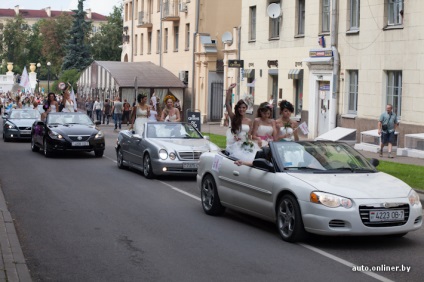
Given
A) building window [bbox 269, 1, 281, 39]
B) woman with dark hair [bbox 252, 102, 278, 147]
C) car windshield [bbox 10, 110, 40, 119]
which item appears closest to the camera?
woman with dark hair [bbox 252, 102, 278, 147]

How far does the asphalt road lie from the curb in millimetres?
143

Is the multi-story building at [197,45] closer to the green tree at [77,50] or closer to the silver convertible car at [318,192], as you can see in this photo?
the green tree at [77,50]

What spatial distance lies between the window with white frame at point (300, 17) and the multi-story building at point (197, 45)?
47.7ft

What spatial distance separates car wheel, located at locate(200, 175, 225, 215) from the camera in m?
12.7

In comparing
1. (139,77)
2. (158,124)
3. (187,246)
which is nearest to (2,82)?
(139,77)

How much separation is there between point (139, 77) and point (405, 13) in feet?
91.9

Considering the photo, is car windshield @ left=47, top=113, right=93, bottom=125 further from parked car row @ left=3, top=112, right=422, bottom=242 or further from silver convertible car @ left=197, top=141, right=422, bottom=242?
silver convertible car @ left=197, top=141, right=422, bottom=242

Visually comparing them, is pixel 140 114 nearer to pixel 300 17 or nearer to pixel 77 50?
pixel 300 17

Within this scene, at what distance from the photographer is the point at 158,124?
19812 millimetres

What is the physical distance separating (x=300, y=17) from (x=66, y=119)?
14588mm

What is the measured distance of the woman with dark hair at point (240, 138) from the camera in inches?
491

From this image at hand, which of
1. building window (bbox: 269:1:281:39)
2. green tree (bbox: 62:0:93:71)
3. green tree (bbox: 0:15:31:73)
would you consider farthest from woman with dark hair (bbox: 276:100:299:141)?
green tree (bbox: 0:15:31:73)

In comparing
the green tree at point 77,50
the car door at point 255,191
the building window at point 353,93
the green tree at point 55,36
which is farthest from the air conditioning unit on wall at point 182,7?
the green tree at point 55,36

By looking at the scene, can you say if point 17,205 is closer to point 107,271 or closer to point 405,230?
point 107,271
